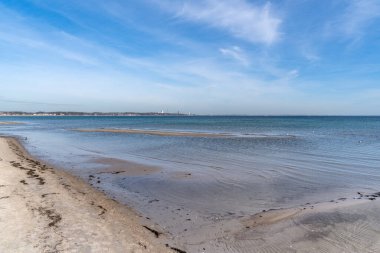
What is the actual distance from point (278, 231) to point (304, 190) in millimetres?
4894

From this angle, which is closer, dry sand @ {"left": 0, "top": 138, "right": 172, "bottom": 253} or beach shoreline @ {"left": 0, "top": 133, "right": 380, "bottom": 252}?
dry sand @ {"left": 0, "top": 138, "right": 172, "bottom": 253}

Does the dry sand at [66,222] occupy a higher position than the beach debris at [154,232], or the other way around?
the dry sand at [66,222]

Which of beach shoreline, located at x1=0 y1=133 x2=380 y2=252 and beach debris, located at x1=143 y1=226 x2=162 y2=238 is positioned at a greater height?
beach shoreline, located at x1=0 y1=133 x2=380 y2=252

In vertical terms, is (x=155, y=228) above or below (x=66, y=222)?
below

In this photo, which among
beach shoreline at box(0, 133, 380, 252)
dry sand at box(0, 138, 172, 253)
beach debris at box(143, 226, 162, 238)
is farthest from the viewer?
beach debris at box(143, 226, 162, 238)

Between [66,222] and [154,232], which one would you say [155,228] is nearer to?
[154,232]

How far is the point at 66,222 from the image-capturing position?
7.59 metres

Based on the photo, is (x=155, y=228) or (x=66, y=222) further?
(x=155, y=228)

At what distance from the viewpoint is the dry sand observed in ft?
20.9

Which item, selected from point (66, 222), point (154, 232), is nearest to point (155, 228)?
point (154, 232)

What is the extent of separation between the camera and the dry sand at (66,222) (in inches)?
250

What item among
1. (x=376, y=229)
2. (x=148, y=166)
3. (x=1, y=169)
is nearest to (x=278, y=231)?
(x=376, y=229)

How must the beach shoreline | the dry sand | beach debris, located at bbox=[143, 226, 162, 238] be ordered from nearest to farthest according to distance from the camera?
the dry sand → the beach shoreline → beach debris, located at bbox=[143, 226, 162, 238]

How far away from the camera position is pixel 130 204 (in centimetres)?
1005
